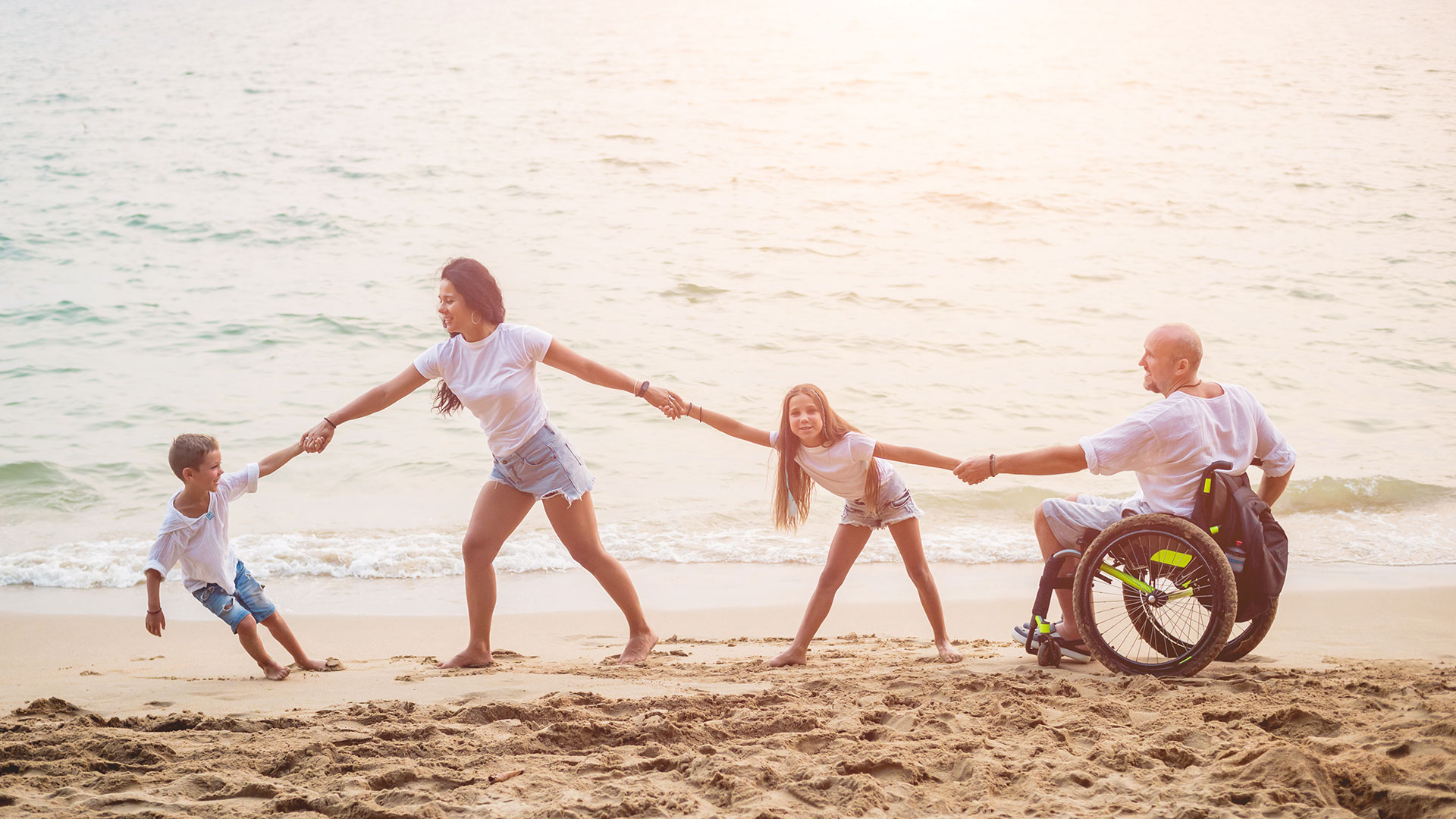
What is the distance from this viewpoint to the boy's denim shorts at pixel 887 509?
4664 mm

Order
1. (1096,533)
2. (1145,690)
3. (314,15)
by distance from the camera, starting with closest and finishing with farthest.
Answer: (1145,690) → (1096,533) → (314,15)

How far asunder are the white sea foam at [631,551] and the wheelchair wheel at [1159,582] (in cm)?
309

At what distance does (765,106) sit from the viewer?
22.9 meters

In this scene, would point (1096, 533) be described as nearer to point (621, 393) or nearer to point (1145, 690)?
point (1145, 690)

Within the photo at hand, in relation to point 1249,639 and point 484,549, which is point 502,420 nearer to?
point 484,549

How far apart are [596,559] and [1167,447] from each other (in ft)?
8.58

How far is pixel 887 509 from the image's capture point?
4680 mm

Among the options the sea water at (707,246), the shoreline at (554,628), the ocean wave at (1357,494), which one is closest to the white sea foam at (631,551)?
the sea water at (707,246)

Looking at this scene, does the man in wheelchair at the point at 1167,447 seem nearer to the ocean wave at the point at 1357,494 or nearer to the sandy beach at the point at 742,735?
the sandy beach at the point at 742,735

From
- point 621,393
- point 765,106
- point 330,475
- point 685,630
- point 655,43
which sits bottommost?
point 685,630

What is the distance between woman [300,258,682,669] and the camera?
4.64 metres

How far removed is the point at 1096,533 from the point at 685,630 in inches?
101

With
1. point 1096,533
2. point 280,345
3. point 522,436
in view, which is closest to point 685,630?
point 522,436

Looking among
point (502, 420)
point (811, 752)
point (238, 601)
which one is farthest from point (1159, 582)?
point (238, 601)
